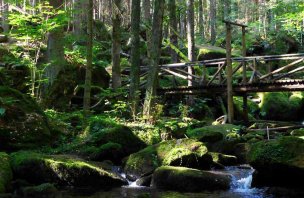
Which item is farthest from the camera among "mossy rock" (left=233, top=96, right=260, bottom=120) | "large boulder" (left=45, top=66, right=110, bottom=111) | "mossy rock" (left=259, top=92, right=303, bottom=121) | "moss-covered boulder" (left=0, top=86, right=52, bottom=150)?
"mossy rock" (left=259, top=92, right=303, bottom=121)

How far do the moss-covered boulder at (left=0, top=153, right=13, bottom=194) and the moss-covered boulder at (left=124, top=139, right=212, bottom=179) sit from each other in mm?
2401

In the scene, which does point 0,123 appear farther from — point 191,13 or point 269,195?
point 191,13

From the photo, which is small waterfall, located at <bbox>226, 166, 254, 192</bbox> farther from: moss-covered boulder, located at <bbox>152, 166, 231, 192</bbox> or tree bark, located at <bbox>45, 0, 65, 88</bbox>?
tree bark, located at <bbox>45, 0, 65, 88</bbox>

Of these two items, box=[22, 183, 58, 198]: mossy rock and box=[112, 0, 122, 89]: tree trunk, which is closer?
box=[22, 183, 58, 198]: mossy rock

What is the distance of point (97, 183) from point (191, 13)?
11635 millimetres

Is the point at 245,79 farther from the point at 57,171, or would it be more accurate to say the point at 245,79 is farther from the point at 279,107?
the point at 57,171

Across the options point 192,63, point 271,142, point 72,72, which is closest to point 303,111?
point 192,63

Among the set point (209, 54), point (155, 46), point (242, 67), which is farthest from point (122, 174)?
point (209, 54)

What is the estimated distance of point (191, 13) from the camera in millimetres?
17578

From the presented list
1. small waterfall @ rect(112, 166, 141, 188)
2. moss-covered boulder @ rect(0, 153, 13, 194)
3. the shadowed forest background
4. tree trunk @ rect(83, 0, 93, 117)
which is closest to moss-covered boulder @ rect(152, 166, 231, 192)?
the shadowed forest background

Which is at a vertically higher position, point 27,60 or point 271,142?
point 27,60

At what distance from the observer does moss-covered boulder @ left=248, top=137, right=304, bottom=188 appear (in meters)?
7.03

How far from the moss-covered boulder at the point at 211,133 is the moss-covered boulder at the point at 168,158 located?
2.41 metres

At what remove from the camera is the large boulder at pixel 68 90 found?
13492mm
